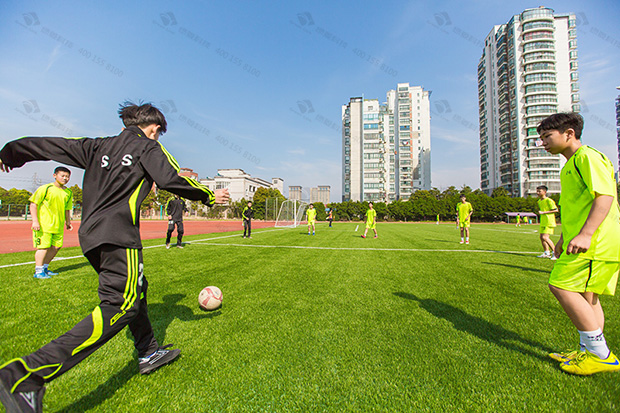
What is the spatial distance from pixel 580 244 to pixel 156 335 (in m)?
3.97

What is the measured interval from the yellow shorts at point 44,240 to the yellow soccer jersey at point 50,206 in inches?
3.3

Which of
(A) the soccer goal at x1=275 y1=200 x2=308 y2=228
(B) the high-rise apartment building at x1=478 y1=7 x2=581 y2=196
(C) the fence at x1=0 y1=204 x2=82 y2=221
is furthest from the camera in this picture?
(B) the high-rise apartment building at x1=478 y1=7 x2=581 y2=196

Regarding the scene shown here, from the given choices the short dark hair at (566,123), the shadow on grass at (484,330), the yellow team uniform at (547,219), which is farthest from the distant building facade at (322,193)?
the short dark hair at (566,123)

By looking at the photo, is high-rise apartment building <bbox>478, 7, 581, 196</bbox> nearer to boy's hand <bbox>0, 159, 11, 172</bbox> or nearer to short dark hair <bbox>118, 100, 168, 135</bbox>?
short dark hair <bbox>118, 100, 168, 135</bbox>

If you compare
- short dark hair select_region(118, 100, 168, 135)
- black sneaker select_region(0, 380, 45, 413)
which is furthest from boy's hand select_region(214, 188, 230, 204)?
black sneaker select_region(0, 380, 45, 413)

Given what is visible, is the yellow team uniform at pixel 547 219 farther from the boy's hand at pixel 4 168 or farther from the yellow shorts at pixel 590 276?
the boy's hand at pixel 4 168

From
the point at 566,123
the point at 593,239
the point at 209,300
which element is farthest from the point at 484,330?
the point at 209,300

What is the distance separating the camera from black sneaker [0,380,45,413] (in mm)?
1316

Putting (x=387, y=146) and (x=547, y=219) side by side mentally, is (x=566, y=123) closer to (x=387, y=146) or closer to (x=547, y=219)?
(x=547, y=219)

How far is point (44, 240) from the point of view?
5504mm

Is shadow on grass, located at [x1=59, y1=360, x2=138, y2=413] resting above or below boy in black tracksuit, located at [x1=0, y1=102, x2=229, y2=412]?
below

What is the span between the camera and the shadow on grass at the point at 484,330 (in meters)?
2.70

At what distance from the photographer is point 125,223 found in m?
1.98

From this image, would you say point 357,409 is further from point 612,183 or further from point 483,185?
point 483,185
